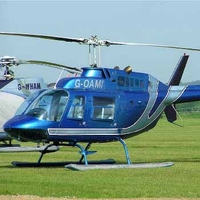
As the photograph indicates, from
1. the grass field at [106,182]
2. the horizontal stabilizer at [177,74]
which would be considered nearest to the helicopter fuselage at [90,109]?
the grass field at [106,182]

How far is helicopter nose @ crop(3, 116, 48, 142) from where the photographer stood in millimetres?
20984

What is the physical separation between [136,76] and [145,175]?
4372 mm

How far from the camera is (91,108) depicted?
21.7m

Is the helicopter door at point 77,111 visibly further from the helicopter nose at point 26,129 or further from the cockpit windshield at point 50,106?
the helicopter nose at point 26,129

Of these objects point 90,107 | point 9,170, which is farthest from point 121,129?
point 9,170

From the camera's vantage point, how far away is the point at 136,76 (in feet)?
75.2

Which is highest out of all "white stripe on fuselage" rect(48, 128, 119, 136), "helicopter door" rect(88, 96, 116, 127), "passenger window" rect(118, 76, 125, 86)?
"passenger window" rect(118, 76, 125, 86)

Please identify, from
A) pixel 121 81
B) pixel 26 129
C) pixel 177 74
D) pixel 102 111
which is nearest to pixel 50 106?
pixel 26 129

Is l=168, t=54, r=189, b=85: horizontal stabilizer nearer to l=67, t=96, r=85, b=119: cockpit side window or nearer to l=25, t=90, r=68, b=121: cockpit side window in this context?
l=67, t=96, r=85, b=119: cockpit side window

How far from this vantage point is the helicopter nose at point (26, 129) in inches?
826

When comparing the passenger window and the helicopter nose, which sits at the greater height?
the passenger window

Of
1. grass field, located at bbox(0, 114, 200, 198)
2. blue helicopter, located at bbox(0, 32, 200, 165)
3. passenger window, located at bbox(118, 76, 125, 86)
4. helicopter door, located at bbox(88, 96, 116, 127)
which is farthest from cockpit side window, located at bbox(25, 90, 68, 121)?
passenger window, located at bbox(118, 76, 125, 86)

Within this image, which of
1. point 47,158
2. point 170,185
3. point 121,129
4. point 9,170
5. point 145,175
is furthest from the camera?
point 47,158

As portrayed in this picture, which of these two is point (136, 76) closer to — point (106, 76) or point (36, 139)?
point (106, 76)
